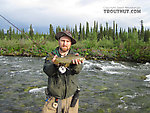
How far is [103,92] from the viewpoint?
18.4ft

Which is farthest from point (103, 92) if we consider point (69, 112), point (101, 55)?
point (101, 55)

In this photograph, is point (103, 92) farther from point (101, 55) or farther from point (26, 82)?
point (101, 55)

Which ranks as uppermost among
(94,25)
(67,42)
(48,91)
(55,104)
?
(94,25)

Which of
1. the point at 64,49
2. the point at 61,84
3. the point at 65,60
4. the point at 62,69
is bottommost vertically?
the point at 61,84

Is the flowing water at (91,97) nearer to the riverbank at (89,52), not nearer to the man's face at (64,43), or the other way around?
the man's face at (64,43)

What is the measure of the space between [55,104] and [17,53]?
15.9 m

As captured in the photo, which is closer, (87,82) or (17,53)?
(87,82)

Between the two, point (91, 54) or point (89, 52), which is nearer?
point (91, 54)

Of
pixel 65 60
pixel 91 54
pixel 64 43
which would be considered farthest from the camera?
pixel 91 54

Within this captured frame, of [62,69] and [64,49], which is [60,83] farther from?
[64,49]

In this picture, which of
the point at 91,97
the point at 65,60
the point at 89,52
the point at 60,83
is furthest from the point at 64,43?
the point at 89,52

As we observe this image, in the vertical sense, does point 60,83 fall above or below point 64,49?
below

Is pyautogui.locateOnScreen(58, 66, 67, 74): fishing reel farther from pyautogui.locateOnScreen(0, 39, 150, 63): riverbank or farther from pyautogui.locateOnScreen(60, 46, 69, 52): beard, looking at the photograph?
pyautogui.locateOnScreen(0, 39, 150, 63): riverbank

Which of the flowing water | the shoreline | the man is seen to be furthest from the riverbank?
the man
